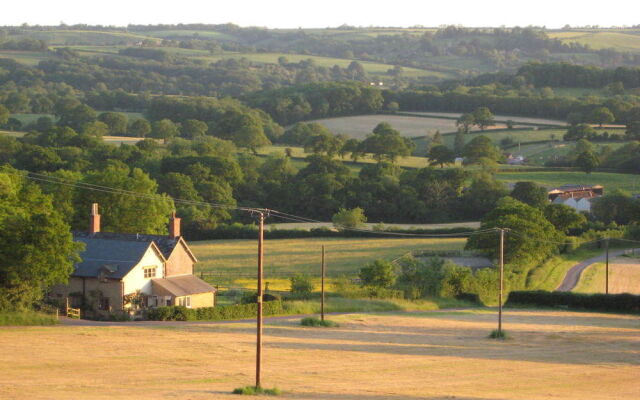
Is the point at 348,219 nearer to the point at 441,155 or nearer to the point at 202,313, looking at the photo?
→ the point at 441,155

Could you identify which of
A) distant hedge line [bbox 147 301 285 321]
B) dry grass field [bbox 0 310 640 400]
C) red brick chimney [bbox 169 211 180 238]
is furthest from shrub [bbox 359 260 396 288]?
red brick chimney [bbox 169 211 180 238]

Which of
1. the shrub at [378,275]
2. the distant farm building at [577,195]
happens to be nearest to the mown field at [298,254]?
the shrub at [378,275]

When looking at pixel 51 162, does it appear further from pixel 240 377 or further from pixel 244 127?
pixel 240 377

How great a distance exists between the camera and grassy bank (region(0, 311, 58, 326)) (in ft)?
152

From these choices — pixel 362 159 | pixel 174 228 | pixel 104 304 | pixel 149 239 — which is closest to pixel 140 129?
pixel 362 159

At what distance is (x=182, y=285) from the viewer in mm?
55125

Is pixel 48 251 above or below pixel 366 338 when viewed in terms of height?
above

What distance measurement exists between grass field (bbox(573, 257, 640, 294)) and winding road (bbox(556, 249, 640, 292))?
1.20 ft

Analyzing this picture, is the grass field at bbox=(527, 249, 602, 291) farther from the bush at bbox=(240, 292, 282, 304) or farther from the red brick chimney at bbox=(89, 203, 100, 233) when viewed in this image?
the red brick chimney at bbox=(89, 203, 100, 233)

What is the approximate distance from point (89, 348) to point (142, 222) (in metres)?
29.2

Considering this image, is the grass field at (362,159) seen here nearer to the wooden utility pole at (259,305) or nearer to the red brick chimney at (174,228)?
the red brick chimney at (174,228)

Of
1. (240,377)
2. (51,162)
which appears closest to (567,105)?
(51,162)

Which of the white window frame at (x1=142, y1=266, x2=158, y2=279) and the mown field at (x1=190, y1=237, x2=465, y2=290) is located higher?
the mown field at (x1=190, y1=237, x2=465, y2=290)

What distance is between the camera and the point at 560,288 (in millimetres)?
68188
